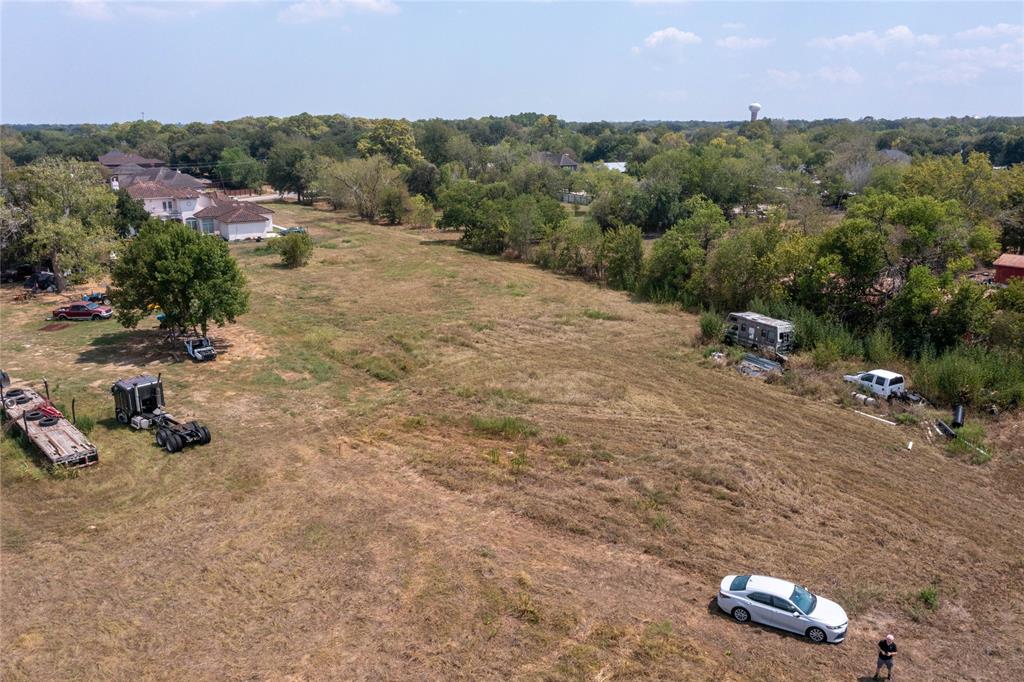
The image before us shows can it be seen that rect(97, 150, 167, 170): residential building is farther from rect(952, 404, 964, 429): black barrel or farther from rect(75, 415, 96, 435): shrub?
rect(952, 404, 964, 429): black barrel

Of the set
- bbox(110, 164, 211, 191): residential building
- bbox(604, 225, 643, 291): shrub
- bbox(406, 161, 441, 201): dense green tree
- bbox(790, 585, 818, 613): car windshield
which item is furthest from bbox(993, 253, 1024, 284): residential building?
bbox(110, 164, 211, 191): residential building

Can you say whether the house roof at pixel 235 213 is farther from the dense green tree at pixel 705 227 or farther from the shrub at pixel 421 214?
the dense green tree at pixel 705 227

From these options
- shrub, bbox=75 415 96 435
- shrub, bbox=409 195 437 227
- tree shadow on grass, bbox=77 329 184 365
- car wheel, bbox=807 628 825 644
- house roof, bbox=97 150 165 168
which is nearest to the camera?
car wheel, bbox=807 628 825 644

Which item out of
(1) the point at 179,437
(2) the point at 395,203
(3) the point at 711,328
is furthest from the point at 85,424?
(2) the point at 395,203

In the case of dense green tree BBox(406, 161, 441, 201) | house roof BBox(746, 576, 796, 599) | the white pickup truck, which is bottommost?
house roof BBox(746, 576, 796, 599)

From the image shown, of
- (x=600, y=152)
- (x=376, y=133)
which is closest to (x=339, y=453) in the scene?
(x=376, y=133)

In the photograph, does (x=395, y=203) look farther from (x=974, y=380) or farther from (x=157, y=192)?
(x=974, y=380)
